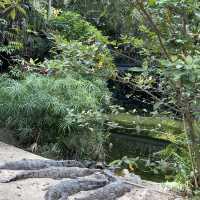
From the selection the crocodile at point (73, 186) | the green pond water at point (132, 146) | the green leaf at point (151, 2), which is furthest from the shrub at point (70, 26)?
the green leaf at point (151, 2)

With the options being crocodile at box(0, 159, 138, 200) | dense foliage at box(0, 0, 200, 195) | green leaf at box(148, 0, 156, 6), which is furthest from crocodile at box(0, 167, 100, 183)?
green leaf at box(148, 0, 156, 6)

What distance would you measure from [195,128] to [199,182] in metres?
0.82

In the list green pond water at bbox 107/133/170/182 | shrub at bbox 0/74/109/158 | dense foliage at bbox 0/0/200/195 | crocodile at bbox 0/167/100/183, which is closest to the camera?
dense foliage at bbox 0/0/200/195

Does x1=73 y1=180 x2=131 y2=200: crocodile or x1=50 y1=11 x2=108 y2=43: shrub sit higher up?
x1=50 y1=11 x2=108 y2=43: shrub

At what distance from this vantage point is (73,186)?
14.8 ft

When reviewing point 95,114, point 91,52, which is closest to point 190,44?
point 91,52

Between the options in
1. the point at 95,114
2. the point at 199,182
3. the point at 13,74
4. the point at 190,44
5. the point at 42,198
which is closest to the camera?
the point at 190,44

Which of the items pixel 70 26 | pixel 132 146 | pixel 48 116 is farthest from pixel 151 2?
pixel 70 26

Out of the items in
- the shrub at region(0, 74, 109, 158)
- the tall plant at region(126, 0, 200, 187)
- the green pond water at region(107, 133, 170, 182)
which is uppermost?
the tall plant at region(126, 0, 200, 187)

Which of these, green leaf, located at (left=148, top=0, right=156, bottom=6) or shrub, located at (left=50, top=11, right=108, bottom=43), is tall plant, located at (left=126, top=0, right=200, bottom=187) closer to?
green leaf, located at (left=148, top=0, right=156, bottom=6)

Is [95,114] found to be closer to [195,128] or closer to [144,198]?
[195,128]

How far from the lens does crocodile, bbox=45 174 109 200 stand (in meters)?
4.16

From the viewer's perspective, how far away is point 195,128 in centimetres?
313

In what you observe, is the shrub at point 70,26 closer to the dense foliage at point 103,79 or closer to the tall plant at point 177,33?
the dense foliage at point 103,79
